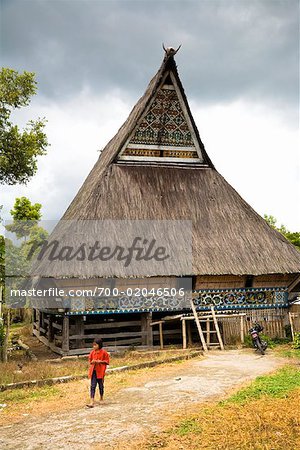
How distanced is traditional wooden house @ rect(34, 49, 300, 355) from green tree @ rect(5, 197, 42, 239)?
18349 mm

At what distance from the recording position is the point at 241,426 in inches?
268

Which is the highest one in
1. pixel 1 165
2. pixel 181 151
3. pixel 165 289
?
A: pixel 181 151

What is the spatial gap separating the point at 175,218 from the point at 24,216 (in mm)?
23972

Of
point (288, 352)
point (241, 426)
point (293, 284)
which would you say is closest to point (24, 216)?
point (293, 284)

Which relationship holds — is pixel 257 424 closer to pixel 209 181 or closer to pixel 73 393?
pixel 73 393

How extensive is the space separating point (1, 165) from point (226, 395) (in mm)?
10177

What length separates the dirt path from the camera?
6.75 metres

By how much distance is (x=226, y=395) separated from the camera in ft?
29.6

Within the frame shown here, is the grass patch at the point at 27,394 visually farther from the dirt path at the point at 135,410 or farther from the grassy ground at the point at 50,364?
the dirt path at the point at 135,410

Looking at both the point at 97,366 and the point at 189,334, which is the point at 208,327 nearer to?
the point at 189,334

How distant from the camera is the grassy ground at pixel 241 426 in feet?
20.4

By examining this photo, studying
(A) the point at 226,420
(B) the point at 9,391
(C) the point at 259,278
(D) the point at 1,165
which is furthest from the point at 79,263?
(A) the point at 226,420

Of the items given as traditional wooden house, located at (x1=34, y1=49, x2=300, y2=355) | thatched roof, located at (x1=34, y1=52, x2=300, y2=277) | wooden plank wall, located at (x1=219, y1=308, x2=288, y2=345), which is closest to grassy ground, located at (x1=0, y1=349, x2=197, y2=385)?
traditional wooden house, located at (x1=34, y1=49, x2=300, y2=355)

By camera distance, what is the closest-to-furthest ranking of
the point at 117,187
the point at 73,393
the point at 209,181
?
the point at 73,393 → the point at 117,187 → the point at 209,181
